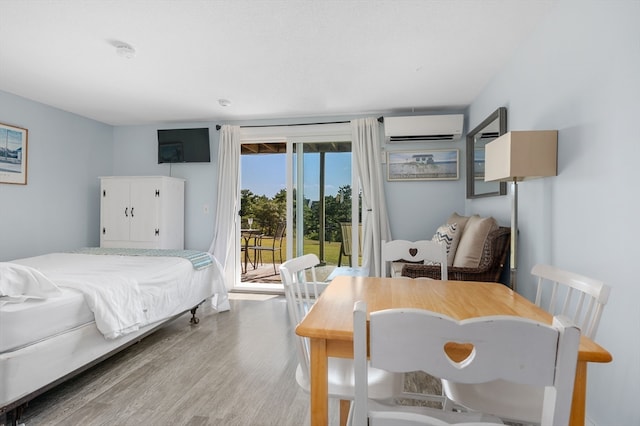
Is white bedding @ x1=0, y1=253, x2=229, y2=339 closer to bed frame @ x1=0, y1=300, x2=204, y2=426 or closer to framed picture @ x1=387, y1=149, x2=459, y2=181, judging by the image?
bed frame @ x1=0, y1=300, x2=204, y2=426

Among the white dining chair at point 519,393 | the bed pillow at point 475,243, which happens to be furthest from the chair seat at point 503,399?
the bed pillow at point 475,243

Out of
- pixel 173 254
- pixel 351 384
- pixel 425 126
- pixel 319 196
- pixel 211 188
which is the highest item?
pixel 425 126

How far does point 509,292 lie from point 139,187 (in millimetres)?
4393

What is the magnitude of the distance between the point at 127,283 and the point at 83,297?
357 millimetres

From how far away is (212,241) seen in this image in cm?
473

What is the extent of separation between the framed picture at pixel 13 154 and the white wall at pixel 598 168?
4974 millimetres

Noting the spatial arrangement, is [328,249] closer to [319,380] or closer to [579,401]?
[319,380]

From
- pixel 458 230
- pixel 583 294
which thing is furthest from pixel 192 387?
pixel 458 230

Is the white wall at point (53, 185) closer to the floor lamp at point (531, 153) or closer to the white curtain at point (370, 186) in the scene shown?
the white curtain at point (370, 186)

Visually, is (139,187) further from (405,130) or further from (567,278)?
(567,278)

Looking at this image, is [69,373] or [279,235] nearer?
[69,373]

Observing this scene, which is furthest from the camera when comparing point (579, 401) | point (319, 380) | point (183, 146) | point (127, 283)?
point (183, 146)

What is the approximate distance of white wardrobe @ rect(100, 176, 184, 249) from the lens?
4395 mm

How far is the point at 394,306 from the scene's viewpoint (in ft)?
4.31
